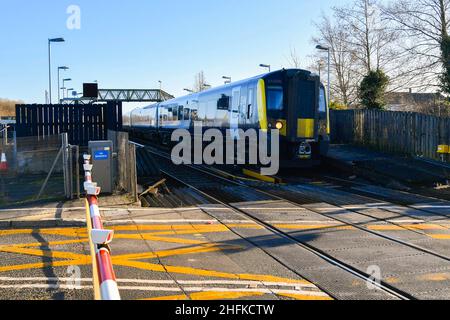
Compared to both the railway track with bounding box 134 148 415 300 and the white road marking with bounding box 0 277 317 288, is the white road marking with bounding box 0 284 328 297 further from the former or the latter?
the railway track with bounding box 134 148 415 300

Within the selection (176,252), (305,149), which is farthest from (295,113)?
(176,252)

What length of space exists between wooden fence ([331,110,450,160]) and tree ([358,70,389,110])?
284 cm

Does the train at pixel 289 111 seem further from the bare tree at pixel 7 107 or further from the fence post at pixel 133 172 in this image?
the bare tree at pixel 7 107

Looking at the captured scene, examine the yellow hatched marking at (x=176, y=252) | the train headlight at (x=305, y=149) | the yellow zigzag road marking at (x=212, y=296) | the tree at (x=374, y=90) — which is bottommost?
the yellow zigzag road marking at (x=212, y=296)

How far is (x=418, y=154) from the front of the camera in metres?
18.7

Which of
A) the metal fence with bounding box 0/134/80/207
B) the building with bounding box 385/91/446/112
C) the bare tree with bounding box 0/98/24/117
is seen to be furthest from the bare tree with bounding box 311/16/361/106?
the bare tree with bounding box 0/98/24/117

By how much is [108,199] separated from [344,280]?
6974 mm

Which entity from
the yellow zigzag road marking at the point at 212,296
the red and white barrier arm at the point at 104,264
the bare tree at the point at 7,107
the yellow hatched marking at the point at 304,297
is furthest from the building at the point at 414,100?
the bare tree at the point at 7,107

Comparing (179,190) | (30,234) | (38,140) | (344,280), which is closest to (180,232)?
(30,234)

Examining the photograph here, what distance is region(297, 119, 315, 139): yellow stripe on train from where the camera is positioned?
1636 cm

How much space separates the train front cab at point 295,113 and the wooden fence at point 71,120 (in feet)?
19.7

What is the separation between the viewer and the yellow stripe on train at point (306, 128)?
1636 centimetres

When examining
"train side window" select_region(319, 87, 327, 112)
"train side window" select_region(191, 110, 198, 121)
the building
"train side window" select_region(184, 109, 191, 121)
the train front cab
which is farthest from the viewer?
the building

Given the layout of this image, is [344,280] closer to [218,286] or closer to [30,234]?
[218,286]
